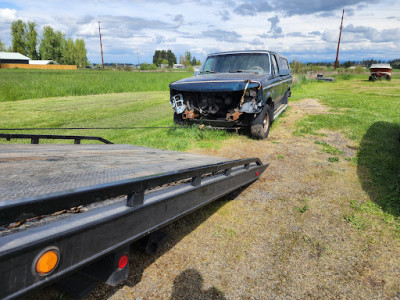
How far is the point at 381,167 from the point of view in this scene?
4.38 metres

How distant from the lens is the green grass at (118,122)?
6277mm

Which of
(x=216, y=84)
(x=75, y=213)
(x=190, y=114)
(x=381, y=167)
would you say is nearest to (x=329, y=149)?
(x=381, y=167)

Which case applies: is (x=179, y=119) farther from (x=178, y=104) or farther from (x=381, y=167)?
(x=381, y=167)

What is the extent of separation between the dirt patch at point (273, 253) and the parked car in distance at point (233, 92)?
2375 mm

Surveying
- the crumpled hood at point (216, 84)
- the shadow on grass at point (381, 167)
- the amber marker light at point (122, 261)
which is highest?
the crumpled hood at point (216, 84)

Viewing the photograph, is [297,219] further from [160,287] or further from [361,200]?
[160,287]

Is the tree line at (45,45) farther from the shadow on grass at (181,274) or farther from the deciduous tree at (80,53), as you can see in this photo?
the shadow on grass at (181,274)

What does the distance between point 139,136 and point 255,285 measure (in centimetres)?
524

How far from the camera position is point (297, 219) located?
2.99 meters

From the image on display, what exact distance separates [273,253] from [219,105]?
439 cm

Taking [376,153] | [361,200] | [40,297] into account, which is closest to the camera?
[40,297]

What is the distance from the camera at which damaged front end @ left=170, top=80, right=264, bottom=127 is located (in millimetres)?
5738

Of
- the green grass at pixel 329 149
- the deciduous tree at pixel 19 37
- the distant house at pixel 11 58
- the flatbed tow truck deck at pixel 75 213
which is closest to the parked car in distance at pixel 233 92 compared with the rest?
the green grass at pixel 329 149

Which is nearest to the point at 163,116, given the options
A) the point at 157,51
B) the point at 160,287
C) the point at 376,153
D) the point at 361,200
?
the point at 376,153
